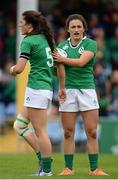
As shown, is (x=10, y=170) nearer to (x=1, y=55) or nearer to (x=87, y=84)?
(x=87, y=84)

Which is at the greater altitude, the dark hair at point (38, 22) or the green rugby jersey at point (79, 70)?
the dark hair at point (38, 22)

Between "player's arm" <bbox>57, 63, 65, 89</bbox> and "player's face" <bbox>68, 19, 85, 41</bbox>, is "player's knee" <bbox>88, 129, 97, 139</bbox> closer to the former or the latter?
"player's arm" <bbox>57, 63, 65, 89</bbox>

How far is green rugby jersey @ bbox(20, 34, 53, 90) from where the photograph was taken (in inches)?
430

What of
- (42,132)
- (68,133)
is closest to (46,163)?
Answer: (42,132)

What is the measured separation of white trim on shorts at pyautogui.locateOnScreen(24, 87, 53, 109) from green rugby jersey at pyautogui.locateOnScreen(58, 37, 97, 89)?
43 cm

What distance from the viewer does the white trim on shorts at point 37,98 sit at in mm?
10907

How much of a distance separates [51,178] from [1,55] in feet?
39.8

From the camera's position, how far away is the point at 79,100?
11.3 meters

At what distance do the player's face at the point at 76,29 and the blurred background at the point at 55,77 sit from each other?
6.79 m

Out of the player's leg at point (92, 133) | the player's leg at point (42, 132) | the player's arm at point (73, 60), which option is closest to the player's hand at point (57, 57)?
the player's arm at point (73, 60)

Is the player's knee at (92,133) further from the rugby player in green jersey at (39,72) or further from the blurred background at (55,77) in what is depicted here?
the blurred background at (55,77)

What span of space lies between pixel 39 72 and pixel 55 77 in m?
7.16

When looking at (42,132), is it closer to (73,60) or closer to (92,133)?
(92,133)

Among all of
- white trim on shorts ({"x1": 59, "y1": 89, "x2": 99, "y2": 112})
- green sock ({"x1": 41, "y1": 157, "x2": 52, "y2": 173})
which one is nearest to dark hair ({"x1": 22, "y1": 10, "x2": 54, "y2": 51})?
white trim on shorts ({"x1": 59, "y1": 89, "x2": 99, "y2": 112})
